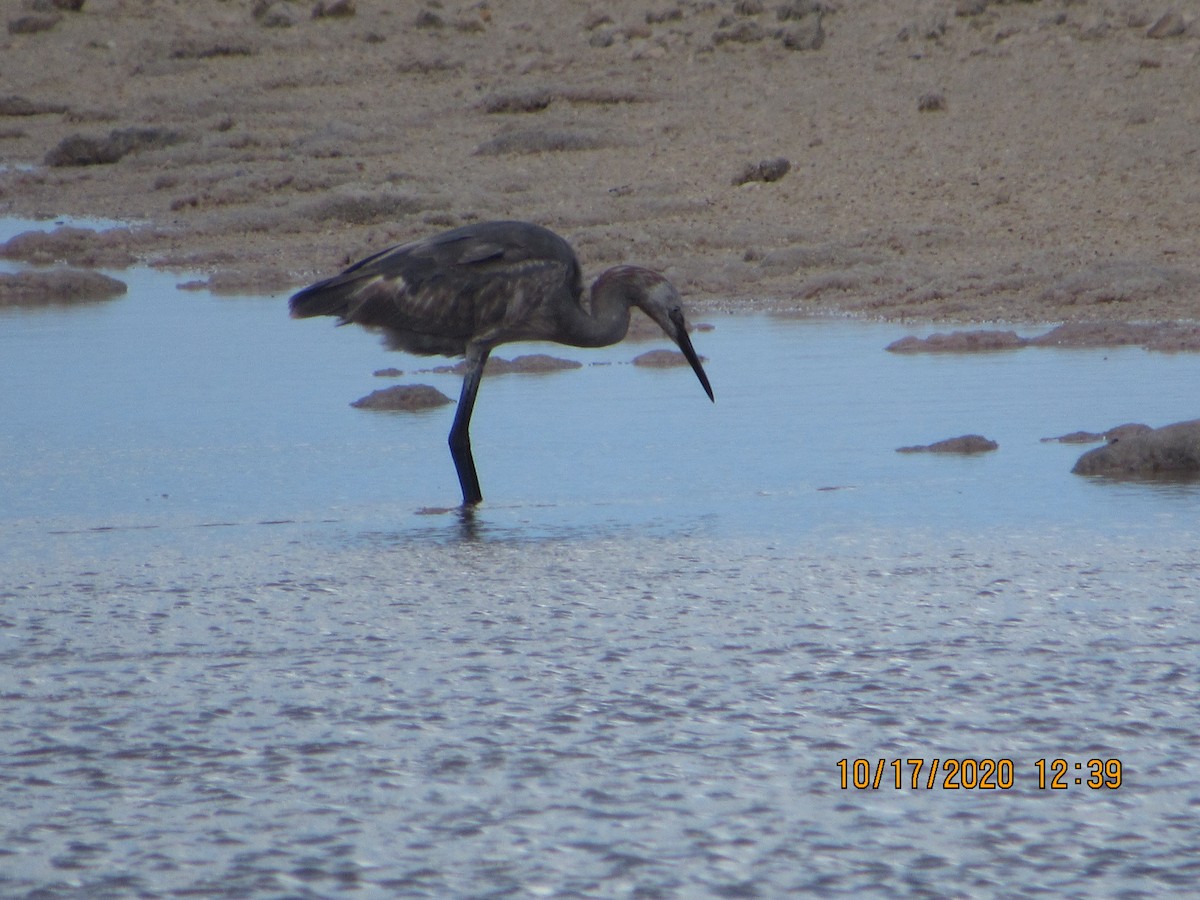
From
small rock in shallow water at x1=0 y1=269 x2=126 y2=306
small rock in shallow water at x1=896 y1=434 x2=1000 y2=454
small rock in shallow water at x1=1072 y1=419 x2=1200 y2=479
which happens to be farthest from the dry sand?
small rock in shallow water at x1=1072 y1=419 x2=1200 y2=479

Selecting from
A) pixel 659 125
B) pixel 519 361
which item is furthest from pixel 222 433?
pixel 659 125

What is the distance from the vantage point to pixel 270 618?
15.5ft

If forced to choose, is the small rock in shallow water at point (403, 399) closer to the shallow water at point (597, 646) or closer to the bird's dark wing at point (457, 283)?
the shallow water at point (597, 646)

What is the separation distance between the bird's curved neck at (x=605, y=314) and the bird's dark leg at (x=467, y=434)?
0.33 m

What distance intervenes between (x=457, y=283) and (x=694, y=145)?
30.4 ft

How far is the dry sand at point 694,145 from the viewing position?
11.9 metres

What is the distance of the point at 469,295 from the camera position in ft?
23.7

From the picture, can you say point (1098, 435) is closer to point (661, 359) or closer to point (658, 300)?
point (658, 300)

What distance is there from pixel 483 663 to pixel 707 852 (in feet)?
4.09

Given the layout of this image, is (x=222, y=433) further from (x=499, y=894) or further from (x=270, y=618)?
(x=499, y=894)

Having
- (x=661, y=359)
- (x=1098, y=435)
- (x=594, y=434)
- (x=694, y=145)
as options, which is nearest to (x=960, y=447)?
(x=1098, y=435)

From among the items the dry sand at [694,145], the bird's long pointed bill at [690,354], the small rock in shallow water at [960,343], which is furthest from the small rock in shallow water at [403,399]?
the dry sand at [694,145]

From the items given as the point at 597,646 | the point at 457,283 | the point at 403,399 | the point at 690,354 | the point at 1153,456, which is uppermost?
the point at 457,283

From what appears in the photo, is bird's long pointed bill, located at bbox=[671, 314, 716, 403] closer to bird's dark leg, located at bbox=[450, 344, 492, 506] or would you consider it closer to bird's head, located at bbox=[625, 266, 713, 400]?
bird's head, located at bbox=[625, 266, 713, 400]
